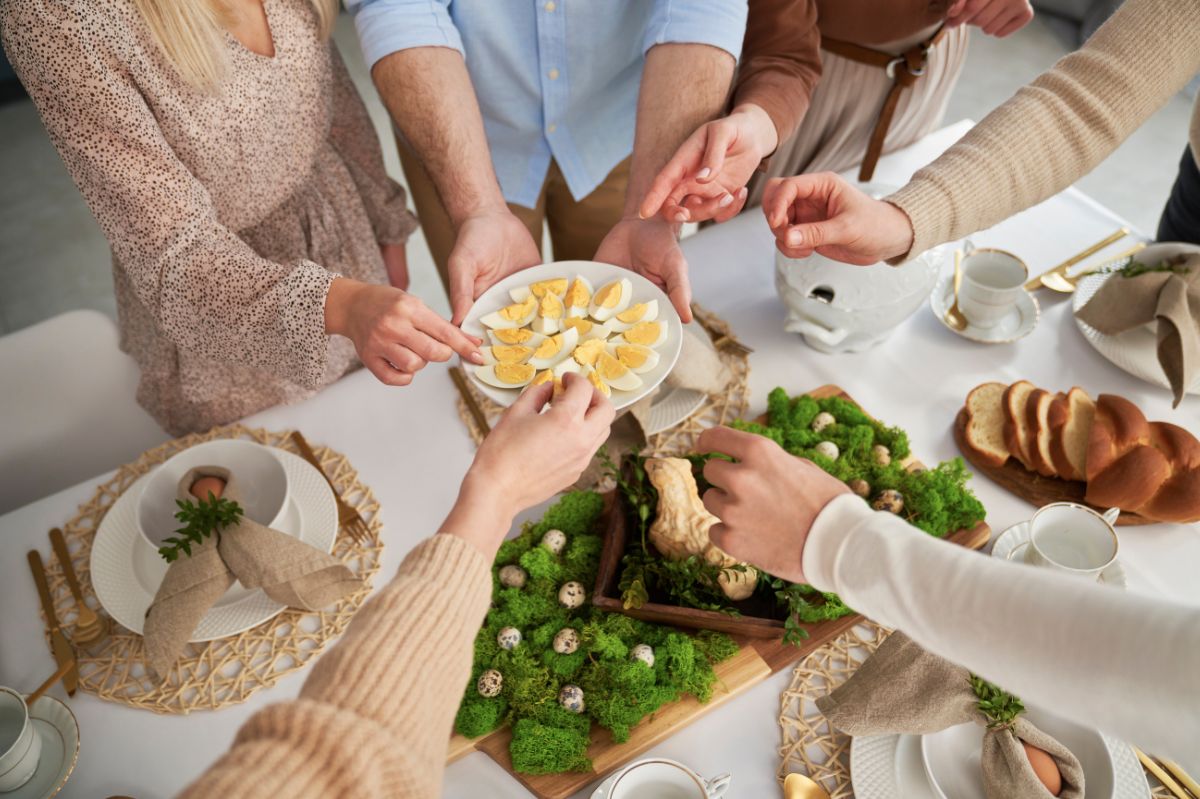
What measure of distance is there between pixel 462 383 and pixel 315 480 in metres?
0.29

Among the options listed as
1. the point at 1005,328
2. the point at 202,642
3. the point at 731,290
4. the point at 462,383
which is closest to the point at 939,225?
the point at 1005,328

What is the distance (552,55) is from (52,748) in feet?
4.29

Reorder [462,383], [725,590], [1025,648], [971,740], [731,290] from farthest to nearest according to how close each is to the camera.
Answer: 1. [731,290]
2. [462,383]
3. [725,590]
4. [971,740]
5. [1025,648]

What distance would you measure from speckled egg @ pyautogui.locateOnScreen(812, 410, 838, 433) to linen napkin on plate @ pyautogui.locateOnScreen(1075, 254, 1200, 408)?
0.49m

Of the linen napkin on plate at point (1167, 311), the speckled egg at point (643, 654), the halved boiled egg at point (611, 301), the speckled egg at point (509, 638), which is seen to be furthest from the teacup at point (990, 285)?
the speckled egg at point (509, 638)

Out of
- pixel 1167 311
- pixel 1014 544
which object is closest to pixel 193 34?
pixel 1014 544

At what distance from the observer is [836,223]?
3.80 feet

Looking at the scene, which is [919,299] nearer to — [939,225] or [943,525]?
[939,225]

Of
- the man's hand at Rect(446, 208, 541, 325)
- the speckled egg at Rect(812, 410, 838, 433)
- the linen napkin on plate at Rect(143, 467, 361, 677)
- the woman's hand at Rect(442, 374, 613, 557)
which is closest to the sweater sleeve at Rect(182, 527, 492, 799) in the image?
the woman's hand at Rect(442, 374, 613, 557)

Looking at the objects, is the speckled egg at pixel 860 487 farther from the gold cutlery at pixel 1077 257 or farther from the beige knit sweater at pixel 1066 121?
the gold cutlery at pixel 1077 257

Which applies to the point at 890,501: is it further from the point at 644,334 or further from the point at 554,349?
the point at 554,349

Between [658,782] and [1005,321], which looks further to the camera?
[1005,321]

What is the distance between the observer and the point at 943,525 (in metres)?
1.14

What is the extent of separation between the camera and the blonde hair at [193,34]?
3.76 ft
